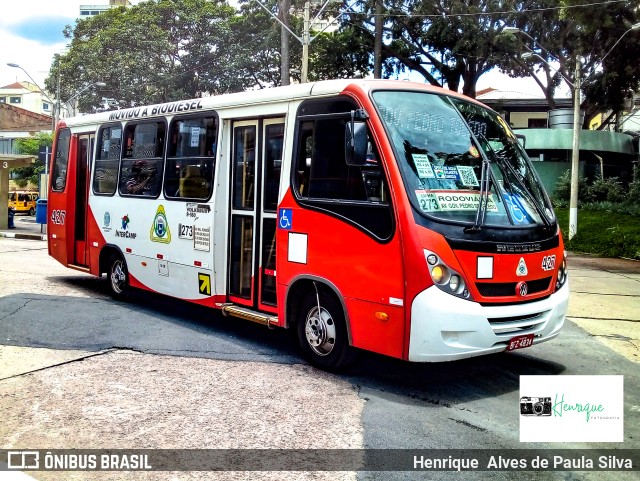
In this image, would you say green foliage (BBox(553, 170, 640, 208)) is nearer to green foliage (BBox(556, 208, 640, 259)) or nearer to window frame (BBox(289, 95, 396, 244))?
green foliage (BBox(556, 208, 640, 259))

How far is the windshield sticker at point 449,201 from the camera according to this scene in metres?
5.54

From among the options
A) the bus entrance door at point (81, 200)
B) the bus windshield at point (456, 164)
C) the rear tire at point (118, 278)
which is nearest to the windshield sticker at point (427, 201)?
the bus windshield at point (456, 164)

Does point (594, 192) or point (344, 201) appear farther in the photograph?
point (594, 192)

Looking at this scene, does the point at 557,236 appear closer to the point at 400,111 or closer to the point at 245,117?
the point at 400,111

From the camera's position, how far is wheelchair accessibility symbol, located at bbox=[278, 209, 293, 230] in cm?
666

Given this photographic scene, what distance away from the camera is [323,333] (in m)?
6.30

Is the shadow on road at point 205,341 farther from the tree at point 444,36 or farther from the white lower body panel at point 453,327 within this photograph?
the tree at point 444,36

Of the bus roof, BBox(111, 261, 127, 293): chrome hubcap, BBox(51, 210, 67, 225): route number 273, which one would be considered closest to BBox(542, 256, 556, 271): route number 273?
the bus roof

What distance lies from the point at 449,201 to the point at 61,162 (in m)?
8.23

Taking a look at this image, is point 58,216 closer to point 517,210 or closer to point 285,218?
point 285,218

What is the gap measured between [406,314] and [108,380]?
9.25 ft

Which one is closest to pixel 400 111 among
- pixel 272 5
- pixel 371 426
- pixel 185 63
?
pixel 371 426

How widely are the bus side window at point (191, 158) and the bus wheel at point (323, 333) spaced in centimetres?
221

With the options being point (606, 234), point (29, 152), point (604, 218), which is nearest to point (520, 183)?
point (606, 234)
